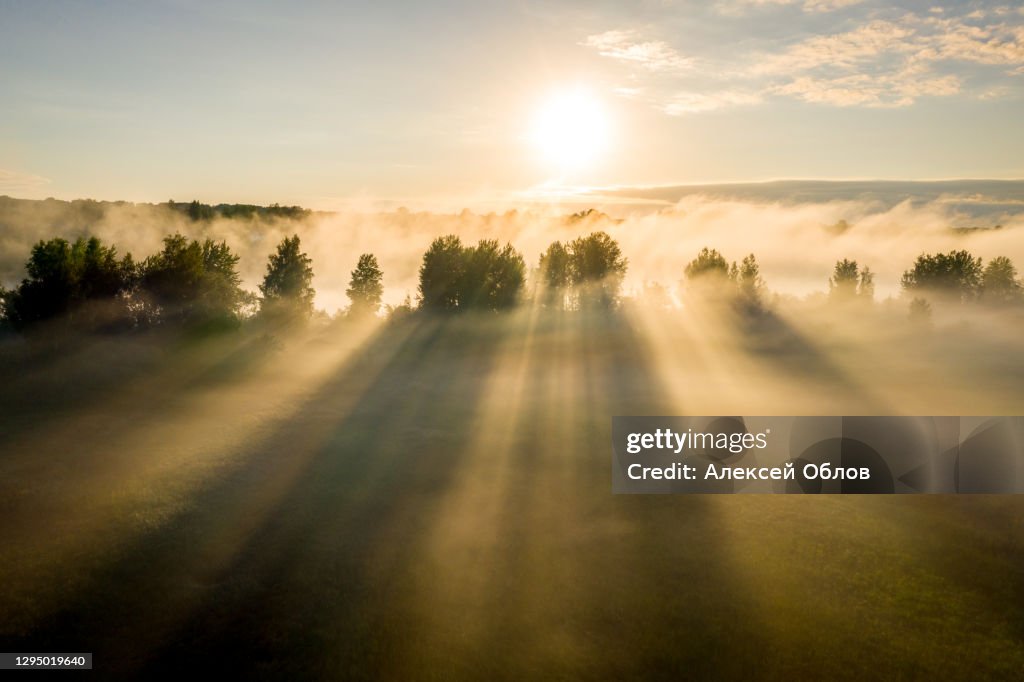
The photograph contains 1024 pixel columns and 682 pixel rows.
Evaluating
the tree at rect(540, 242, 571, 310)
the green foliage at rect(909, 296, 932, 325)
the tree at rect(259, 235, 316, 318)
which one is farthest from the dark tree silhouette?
the green foliage at rect(909, 296, 932, 325)

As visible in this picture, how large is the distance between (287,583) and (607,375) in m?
60.6

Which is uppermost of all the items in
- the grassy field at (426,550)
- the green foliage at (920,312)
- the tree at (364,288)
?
the tree at (364,288)

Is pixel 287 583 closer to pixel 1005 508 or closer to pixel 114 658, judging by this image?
pixel 114 658

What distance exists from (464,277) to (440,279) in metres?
4.27

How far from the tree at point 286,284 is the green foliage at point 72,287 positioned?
1968 centimetres

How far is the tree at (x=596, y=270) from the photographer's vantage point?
5108 inches

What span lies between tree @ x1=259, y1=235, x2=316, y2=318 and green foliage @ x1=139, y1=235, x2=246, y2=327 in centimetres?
1185

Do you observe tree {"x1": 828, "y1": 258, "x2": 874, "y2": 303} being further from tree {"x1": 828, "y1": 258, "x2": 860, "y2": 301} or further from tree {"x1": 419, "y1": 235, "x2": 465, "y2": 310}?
tree {"x1": 419, "y1": 235, "x2": 465, "y2": 310}

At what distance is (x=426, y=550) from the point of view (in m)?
33.7

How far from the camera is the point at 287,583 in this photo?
2984 cm

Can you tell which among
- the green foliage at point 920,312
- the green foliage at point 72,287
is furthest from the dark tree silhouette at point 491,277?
the green foliage at point 920,312

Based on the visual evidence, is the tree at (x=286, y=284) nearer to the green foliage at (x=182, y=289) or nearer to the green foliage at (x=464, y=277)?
the green foliage at (x=182, y=289)

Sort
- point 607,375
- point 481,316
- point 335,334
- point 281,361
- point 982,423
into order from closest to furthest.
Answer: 1. point 982,423
2. point 281,361
3. point 607,375
4. point 335,334
5. point 481,316

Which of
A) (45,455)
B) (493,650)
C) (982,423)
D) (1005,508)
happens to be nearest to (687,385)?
(982,423)
